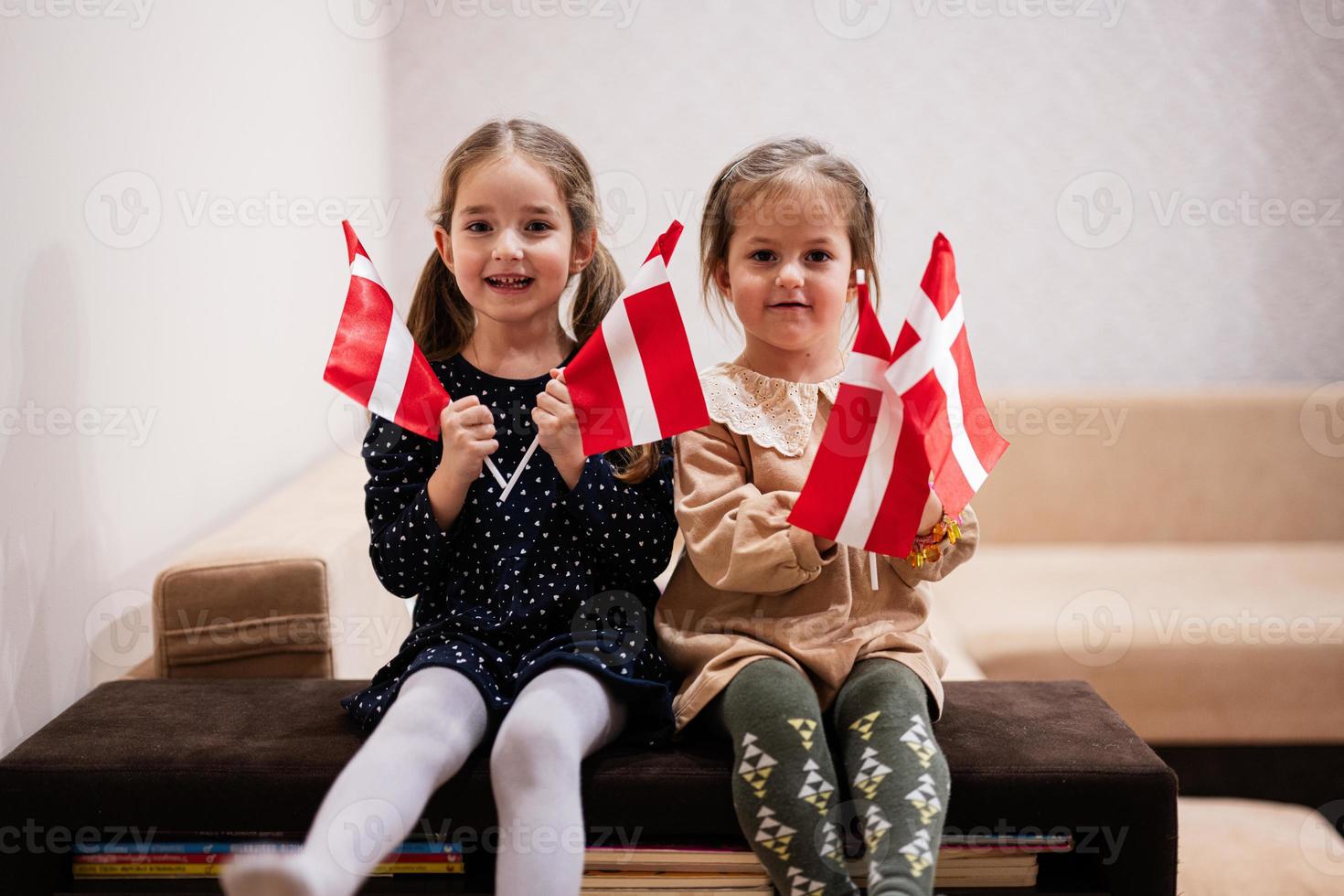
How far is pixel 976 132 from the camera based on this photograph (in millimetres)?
2670

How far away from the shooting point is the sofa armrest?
61.2 inches

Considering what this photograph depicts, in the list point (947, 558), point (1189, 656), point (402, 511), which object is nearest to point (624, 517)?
point (402, 511)

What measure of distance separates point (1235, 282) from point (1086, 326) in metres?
0.34

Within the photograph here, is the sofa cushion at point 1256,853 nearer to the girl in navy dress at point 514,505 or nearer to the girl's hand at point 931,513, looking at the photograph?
the girl's hand at point 931,513

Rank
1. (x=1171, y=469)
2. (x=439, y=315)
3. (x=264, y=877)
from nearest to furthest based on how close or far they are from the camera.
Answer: (x=264, y=877) < (x=439, y=315) < (x=1171, y=469)

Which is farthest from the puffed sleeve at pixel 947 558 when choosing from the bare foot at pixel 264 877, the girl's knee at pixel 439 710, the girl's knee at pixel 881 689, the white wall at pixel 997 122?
the white wall at pixel 997 122

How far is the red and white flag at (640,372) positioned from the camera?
1.33 metres

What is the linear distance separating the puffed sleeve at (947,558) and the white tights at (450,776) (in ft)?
1.23

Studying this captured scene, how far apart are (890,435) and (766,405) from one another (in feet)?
0.69

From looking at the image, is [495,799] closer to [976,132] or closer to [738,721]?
[738,721]

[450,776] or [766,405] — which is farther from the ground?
[766,405]

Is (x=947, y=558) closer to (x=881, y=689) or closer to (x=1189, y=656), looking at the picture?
(x=881, y=689)

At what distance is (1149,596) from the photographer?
7.27ft

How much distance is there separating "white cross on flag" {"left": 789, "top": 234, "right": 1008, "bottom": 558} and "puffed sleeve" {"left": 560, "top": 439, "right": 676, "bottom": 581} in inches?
8.2
